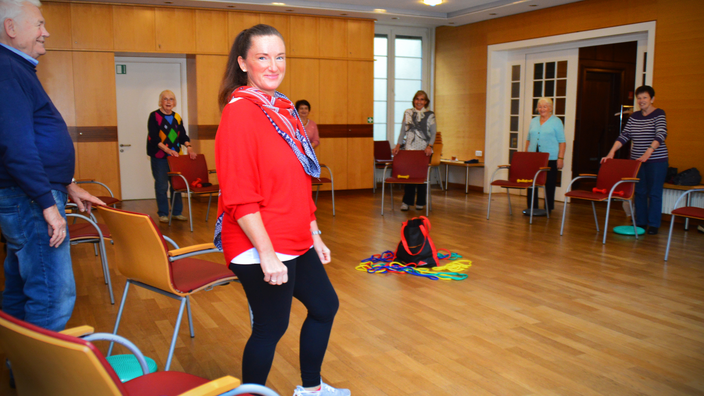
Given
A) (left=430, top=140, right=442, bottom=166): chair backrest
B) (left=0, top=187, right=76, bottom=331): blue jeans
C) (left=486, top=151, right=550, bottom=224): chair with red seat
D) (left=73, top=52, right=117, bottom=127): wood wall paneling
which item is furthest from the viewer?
(left=430, top=140, right=442, bottom=166): chair backrest

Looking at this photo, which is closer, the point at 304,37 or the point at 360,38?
the point at 304,37

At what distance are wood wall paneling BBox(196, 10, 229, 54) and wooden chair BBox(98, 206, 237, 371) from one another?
6.48 metres

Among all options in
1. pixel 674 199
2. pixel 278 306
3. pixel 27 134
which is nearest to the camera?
pixel 278 306

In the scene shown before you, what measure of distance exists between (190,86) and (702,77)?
722 cm

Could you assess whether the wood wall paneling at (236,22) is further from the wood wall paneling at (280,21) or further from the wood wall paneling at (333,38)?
the wood wall paneling at (333,38)

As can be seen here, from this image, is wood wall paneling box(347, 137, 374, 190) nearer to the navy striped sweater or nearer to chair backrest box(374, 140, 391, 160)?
chair backrest box(374, 140, 391, 160)

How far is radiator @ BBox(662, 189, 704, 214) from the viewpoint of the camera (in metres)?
6.30

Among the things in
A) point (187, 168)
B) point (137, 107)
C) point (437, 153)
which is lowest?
point (187, 168)

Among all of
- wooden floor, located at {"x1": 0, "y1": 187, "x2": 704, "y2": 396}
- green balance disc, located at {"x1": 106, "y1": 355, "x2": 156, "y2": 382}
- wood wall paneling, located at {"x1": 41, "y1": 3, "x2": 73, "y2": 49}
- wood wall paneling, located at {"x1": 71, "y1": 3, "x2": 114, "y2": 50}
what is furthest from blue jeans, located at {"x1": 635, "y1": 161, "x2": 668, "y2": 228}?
wood wall paneling, located at {"x1": 41, "y1": 3, "x2": 73, "y2": 49}

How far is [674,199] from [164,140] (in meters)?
6.20

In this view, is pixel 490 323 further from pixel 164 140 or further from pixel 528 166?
pixel 164 140

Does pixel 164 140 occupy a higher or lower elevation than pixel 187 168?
higher

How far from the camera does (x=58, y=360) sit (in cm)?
107

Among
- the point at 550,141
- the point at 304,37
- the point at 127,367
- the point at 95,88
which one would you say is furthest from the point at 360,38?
the point at 127,367
